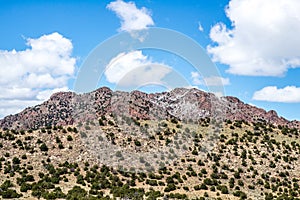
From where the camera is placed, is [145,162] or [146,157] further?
[146,157]

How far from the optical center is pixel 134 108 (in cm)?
8106

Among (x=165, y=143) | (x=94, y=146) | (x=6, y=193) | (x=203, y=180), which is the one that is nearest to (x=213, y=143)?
(x=165, y=143)

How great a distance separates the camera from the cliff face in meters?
80.8

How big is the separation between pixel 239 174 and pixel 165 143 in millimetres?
12097

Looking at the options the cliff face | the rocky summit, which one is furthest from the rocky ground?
the cliff face

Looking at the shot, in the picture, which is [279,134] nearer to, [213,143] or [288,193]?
[213,143]

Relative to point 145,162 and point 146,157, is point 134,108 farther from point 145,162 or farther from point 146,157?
point 145,162

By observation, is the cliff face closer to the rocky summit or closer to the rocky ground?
the rocky summit

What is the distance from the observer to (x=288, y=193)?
5750cm

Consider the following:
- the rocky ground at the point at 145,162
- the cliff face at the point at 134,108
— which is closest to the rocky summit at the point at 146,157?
the rocky ground at the point at 145,162

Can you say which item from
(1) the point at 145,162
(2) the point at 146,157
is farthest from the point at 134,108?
(1) the point at 145,162

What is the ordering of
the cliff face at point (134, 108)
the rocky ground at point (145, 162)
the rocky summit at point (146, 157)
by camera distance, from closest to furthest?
the rocky ground at point (145, 162) → the rocky summit at point (146, 157) → the cliff face at point (134, 108)

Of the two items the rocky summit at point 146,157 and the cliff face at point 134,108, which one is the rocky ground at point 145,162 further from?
the cliff face at point 134,108

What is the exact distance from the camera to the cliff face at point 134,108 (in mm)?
80812
